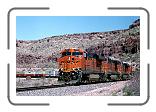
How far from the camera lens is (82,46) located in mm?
11672

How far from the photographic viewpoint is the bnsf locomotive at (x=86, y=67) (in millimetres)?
12188

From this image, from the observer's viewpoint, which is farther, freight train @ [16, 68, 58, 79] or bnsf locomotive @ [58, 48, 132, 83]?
bnsf locomotive @ [58, 48, 132, 83]

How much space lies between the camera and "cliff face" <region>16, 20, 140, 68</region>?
10.7m

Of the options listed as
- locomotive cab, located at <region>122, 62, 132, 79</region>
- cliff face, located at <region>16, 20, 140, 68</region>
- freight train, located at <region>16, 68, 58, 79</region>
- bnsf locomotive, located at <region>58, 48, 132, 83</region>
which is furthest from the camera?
locomotive cab, located at <region>122, 62, 132, 79</region>

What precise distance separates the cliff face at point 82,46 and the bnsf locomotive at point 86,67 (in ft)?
0.78

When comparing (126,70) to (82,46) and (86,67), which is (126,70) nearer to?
(86,67)

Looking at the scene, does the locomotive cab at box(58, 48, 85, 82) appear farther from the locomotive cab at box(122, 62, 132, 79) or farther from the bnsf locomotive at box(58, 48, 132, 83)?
the locomotive cab at box(122, 62, 132, 79)

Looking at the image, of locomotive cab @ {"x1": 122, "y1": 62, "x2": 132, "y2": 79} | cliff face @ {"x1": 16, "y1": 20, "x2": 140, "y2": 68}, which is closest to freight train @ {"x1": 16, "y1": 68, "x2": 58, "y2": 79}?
cliff face @ {"x1": 16, "y1": 20, "x2": 140, "y2": 68}

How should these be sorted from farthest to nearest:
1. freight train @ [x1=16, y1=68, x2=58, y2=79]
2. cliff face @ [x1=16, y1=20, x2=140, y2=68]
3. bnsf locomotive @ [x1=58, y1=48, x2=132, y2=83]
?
1. bnsf locomotive @ [x1=58, y1=48, x2=132, y2=83]
2. freight train @ [x1=16, y1=68, x2=58, y2=79]
3. cliff face @ [x1=16, y1=20, x2=140, y2=68]

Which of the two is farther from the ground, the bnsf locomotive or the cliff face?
the cliff face

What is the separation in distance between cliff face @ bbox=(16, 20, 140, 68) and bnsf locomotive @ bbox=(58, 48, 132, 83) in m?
0.24

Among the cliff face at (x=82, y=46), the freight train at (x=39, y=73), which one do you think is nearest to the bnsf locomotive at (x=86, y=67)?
the freight train at (x=39, y=73)
